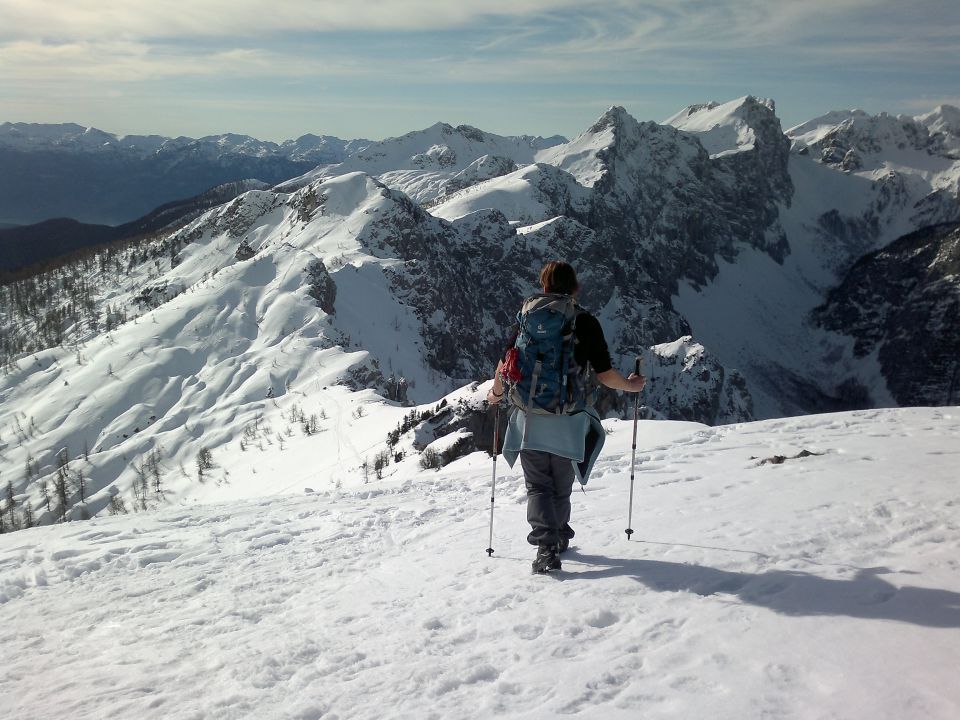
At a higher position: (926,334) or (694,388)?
(694,388)

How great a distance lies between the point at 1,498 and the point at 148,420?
10.6 metres

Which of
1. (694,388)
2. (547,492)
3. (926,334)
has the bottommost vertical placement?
(926,334)

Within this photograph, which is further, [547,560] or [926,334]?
[926,334]

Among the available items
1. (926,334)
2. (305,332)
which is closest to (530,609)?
(305,332)

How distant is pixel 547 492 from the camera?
20.9 feet

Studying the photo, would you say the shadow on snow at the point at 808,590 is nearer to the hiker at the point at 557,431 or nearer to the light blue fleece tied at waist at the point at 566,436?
the hiker at the point at 557,431

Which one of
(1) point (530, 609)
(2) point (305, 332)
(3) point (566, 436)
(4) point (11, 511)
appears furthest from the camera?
(2) point (305, 332)

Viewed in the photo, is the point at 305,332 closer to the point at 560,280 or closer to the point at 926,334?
the point at 560,280

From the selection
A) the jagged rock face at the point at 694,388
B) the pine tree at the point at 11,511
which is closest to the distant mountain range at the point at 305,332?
the jagged rock face at the point at 694,388

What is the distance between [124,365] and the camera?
55312 mm

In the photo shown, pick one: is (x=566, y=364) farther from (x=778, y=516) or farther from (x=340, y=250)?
(x=340, y=250)

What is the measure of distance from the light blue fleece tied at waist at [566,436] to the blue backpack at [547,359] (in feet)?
0.44

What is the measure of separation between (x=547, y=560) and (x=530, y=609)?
80 cm

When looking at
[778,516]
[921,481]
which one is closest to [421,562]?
[778,516]
